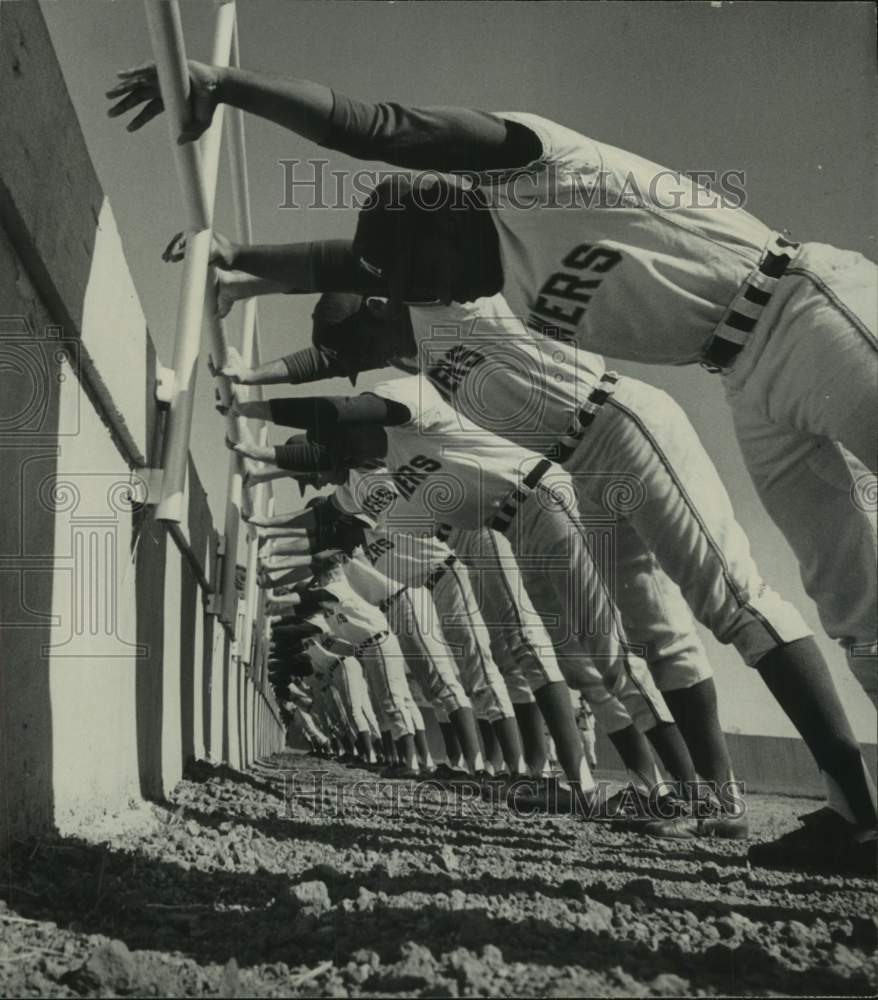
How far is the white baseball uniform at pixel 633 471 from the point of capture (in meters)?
1.55

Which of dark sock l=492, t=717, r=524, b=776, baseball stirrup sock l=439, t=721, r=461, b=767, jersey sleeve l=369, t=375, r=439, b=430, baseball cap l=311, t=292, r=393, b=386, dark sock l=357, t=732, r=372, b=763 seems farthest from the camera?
dark sock l=357, t=732, r=372, b=763

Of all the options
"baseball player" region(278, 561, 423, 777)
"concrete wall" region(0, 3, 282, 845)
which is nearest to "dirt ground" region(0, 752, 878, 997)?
"concrete wall" region(0, 3, 282, 845)

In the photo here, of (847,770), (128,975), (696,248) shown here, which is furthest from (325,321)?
(128,975)

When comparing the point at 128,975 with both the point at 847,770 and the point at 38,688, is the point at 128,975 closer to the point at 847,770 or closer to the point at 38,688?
the point at 38,688

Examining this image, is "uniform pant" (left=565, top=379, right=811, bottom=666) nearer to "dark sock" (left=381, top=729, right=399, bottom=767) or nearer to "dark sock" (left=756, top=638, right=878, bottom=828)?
"dark sock" (left=756, top=638, right=878, bottom=828)

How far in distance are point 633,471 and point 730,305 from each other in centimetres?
62

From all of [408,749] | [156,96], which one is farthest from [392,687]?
[156,96]

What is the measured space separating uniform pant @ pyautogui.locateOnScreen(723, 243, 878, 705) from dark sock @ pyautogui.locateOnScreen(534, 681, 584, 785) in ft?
5.17

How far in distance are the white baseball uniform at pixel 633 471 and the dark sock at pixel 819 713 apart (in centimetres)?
3

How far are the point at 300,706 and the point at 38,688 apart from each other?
13.5 m

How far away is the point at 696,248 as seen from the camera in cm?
120

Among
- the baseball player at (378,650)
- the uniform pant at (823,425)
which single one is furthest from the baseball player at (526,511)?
the baseball player at (378,650)

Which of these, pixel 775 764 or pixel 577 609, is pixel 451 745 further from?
pixel 775 764

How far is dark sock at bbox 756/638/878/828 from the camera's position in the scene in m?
1.28
